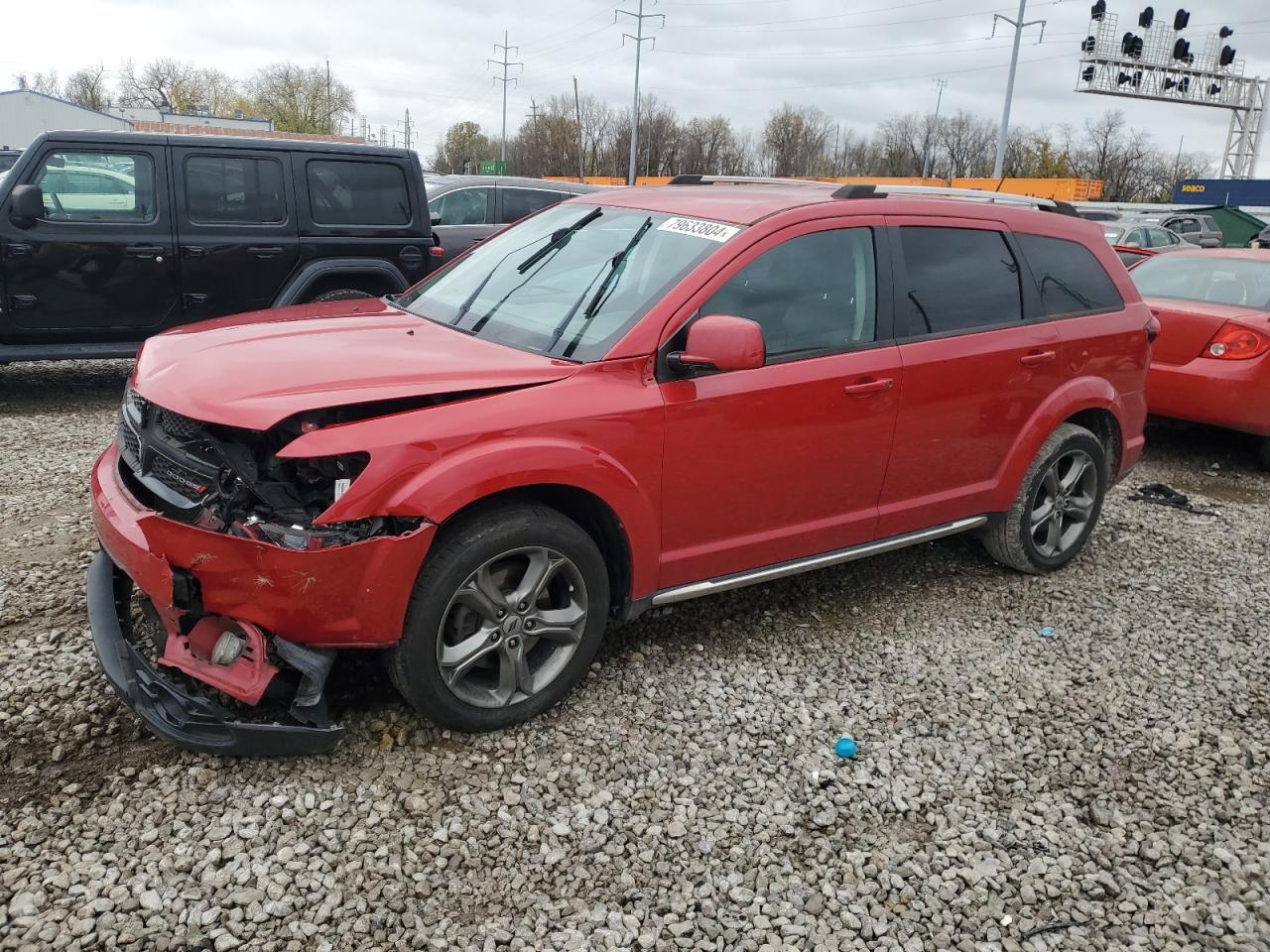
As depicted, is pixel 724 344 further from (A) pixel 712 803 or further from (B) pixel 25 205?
(B) pixel 25 205

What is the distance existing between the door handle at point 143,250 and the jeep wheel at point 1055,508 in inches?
256

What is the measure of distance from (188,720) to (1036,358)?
3908mm

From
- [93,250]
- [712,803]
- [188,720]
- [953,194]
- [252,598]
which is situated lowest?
[712,803]

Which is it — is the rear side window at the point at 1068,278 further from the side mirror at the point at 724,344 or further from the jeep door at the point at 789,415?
the side mirror at the point at 724,344

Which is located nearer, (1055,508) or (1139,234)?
(1055,508)

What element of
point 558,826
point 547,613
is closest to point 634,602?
point 547,613

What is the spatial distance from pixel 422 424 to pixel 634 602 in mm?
1121

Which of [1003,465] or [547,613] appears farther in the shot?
[1003,465]

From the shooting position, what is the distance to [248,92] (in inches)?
3607

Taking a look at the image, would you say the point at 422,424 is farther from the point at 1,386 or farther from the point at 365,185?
the point at 1,386

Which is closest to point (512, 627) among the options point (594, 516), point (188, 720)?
point (594, 516)

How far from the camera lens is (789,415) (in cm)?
378

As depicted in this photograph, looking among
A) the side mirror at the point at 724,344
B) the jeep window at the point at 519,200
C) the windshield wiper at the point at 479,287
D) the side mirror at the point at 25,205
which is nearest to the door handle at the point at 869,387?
the side mirror at the point at 724,344

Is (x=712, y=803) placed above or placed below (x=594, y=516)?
below
